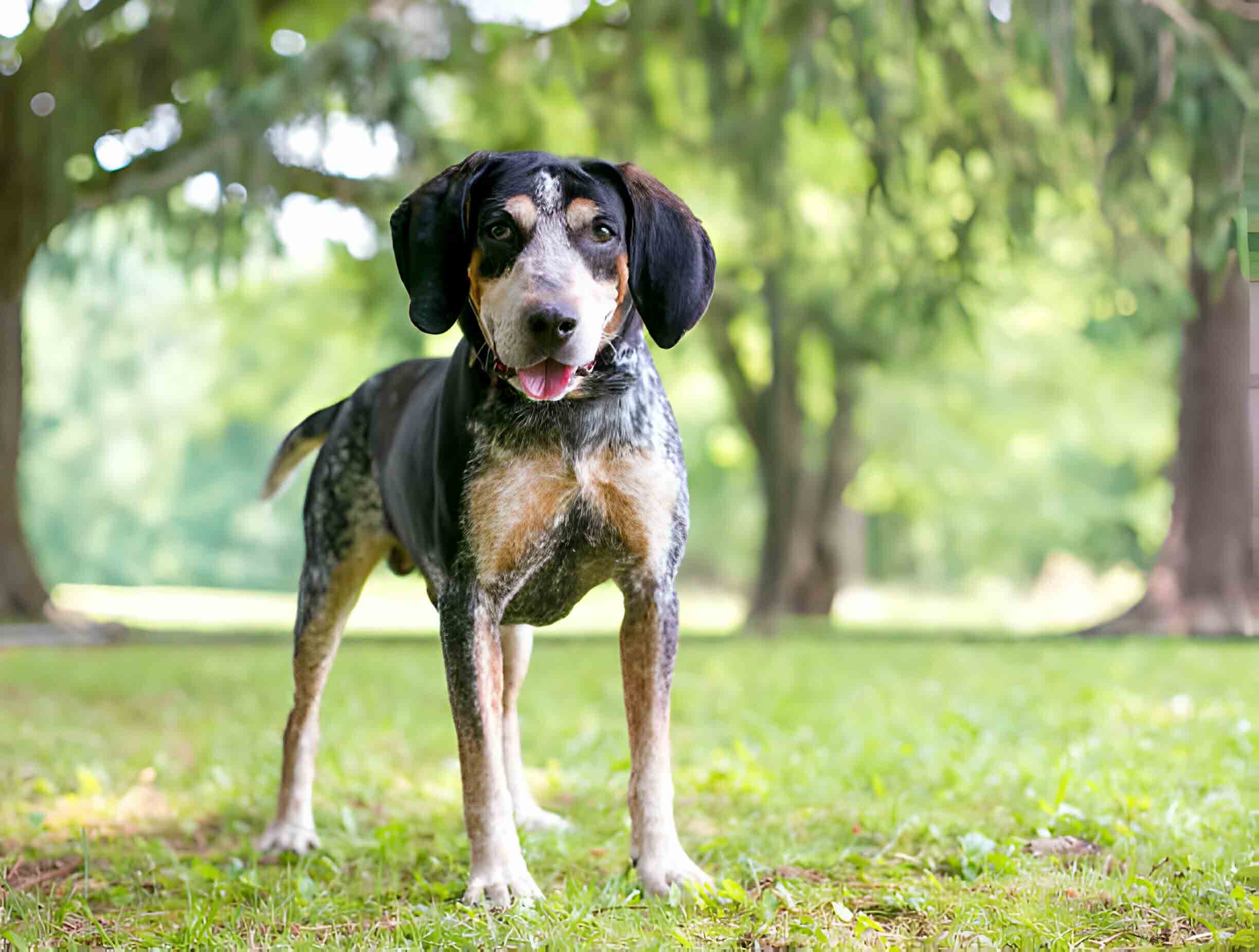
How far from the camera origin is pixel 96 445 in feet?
130

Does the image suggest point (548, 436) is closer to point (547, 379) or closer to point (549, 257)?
point (547, 379)

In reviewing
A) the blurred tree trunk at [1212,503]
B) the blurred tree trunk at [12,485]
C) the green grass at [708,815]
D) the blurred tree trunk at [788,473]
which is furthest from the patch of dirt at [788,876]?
the blurred tree trunk at [12,485]

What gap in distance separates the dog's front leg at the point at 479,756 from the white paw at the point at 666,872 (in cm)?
32

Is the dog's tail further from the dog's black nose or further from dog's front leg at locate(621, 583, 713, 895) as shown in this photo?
the dog's black nose

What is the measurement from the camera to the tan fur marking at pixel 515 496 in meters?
3.41

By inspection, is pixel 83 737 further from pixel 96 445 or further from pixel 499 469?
pixel 96 445

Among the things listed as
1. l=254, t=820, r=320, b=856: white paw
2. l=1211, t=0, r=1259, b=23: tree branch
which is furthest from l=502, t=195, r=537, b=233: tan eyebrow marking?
l=1211, t=0, r=1259, b=23: tree branch

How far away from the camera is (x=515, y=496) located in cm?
341

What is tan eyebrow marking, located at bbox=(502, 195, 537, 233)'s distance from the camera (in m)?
3.17

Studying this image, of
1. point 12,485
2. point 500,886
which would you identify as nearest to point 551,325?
point 500,886

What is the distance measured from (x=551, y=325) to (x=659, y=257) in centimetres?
50

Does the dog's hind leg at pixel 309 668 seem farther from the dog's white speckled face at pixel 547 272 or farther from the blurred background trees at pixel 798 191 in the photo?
the blurred background trees at pixel 798 191

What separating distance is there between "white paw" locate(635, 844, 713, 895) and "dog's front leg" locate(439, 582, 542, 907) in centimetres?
32

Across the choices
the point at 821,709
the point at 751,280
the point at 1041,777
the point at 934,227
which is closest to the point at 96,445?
the point at 751,280
